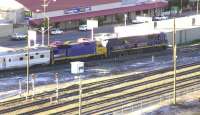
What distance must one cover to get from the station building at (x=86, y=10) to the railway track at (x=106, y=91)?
25.4 m

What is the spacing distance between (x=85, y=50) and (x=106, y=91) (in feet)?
39.8

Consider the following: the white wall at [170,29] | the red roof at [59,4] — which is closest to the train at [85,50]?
the white wall at [170,29]

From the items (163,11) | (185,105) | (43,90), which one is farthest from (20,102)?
(163,11)

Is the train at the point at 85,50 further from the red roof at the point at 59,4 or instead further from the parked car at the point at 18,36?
the red roof at the point at 59,4

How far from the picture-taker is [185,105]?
41.8 metres

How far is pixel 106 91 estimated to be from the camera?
4591cm

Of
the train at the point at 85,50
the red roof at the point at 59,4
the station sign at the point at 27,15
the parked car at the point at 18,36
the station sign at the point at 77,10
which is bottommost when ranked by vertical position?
the train at the point at 85,50

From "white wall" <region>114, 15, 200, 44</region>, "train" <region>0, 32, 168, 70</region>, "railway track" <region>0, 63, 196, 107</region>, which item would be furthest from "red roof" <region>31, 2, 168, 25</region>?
"railway track" <region>0, 63, 196, 107</region>

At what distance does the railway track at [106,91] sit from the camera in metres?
41.1

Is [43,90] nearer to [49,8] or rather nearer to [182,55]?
[182,55]

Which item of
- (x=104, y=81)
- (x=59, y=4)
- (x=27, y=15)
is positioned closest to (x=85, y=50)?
(x=104, y=81)

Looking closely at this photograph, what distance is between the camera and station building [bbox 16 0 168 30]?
75219mm

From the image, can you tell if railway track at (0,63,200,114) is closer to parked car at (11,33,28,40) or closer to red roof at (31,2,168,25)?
parked car at (11,33,28,40)

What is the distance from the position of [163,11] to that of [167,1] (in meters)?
2.51
